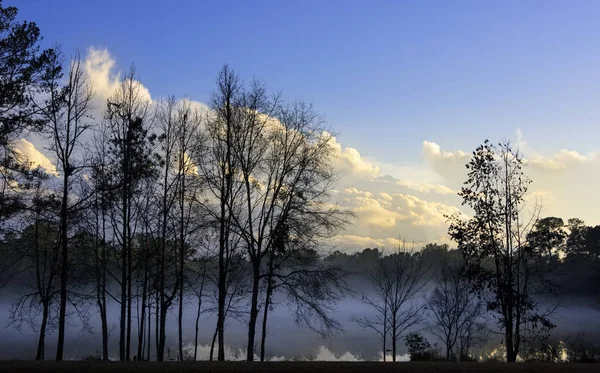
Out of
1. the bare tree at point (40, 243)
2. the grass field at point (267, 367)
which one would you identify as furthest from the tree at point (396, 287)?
the bare tree at point (40, 243)

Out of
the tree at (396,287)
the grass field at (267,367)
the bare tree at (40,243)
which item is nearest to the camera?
the grass field at (267,367)

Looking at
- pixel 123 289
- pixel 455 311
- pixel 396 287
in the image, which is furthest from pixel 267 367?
pixel 455 311

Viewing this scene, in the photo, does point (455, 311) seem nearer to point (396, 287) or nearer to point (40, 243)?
point (396, 287)

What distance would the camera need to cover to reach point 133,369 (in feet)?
44.3

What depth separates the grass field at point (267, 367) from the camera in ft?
43.7

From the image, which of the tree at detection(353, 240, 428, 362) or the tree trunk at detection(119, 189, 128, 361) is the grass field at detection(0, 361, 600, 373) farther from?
the tree at detection(353, 240, 428, 362)

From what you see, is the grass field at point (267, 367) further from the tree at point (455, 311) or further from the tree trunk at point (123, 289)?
the tree at point (455, 311)

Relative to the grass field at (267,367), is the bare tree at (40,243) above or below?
above

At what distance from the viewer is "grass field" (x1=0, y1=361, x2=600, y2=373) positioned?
43.7ft

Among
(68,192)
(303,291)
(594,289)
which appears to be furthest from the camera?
(594,289)

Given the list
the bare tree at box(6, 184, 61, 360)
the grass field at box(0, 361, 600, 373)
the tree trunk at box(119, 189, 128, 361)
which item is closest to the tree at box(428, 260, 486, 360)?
the grass field at box(0, 361, 600, 373)

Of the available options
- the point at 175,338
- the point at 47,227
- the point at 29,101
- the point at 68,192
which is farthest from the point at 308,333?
the point at 29,101

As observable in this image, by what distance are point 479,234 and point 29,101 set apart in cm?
1963

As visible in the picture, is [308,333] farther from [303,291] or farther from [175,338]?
[303,291]
